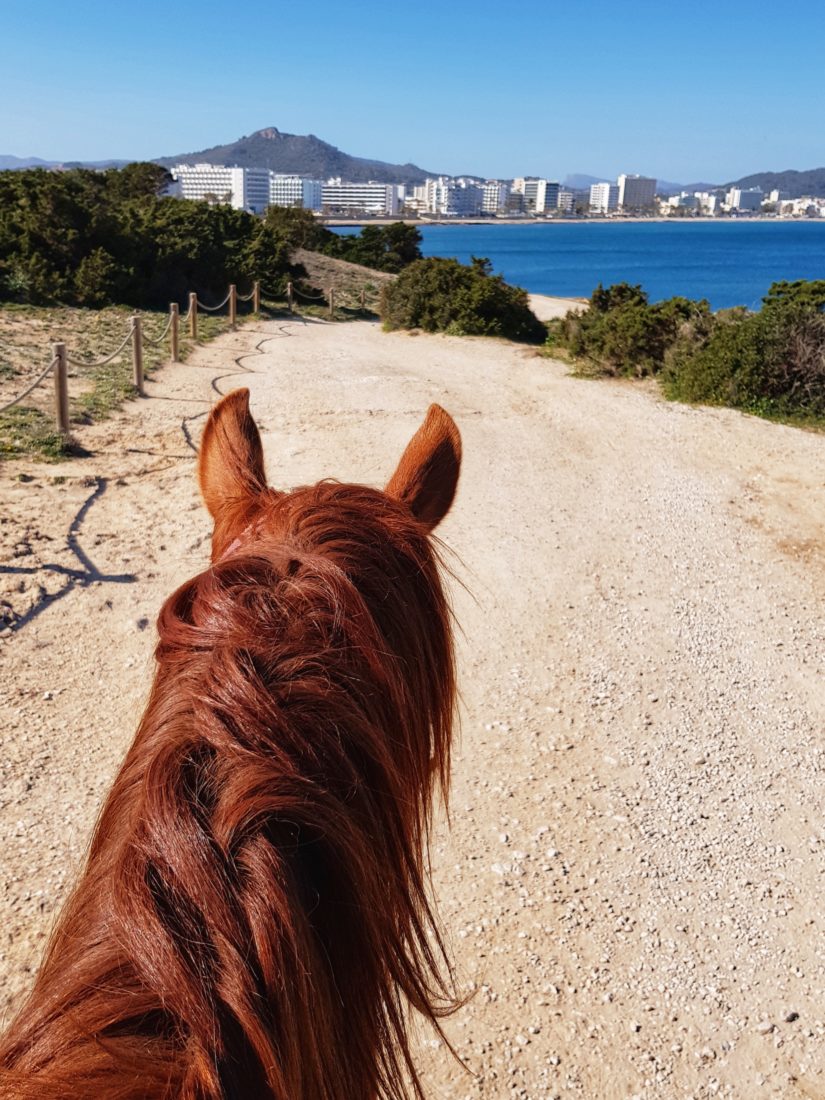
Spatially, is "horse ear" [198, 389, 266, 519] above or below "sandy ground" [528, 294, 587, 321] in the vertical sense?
above

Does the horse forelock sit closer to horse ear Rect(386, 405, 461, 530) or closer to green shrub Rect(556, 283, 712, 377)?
horse ear Rect(386, 405, 461, 530)

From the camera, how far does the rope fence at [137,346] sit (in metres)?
7.94

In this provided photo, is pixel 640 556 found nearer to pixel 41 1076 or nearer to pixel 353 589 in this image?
pixel 353 589

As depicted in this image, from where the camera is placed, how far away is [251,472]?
1423 millimetres

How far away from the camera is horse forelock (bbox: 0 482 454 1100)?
0.65 metres

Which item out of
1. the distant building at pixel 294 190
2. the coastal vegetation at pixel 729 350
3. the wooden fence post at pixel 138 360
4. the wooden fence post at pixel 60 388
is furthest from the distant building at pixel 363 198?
the wooden fence post at pixel 60 388

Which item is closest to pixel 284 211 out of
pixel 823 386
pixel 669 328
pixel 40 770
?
pixel 669 328

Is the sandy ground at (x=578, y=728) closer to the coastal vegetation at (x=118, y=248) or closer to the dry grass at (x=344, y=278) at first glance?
the coastal vegetation at (x=118, y=248)

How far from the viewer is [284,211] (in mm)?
30781

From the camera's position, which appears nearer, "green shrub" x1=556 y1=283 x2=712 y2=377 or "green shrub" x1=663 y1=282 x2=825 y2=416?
"green shrub" x1=663 y1=282 x2=825 y2=416

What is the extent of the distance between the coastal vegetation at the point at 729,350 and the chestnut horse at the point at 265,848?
10.9 m

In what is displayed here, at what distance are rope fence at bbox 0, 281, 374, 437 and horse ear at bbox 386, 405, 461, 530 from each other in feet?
19.3

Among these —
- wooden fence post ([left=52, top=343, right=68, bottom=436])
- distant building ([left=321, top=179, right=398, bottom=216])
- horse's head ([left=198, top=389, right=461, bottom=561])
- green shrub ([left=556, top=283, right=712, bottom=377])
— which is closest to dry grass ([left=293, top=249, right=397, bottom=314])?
green shrub ([left=556, top=283, right=712, bottom=377])

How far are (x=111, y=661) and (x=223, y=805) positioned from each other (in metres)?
4.08
